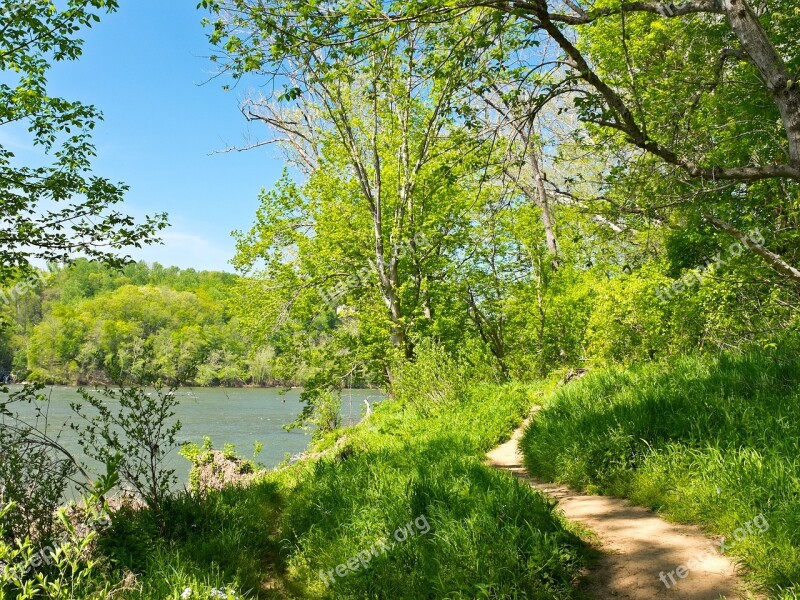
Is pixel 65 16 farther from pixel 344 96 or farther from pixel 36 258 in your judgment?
pixel 344 96

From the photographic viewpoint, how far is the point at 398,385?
12.8 m

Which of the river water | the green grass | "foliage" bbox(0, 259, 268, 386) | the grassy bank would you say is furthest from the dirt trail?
the river water

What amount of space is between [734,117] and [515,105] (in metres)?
5.56

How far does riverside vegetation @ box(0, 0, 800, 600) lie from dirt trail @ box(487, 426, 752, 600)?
0.15 m

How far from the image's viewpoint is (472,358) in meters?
13.4

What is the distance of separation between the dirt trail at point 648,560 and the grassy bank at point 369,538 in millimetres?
276

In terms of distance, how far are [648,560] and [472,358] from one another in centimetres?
954

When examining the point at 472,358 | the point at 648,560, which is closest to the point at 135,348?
the point at 648,560

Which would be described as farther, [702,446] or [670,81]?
[670,81]

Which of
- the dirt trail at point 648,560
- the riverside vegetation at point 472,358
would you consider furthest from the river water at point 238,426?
the dirt trail at point 648,560

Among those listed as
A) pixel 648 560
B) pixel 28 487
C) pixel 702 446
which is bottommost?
pixel 648 560

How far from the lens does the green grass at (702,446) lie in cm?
360

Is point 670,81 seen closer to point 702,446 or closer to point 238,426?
point 702,446

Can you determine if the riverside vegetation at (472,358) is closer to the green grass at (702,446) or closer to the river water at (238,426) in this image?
the green grass at (702,446)
